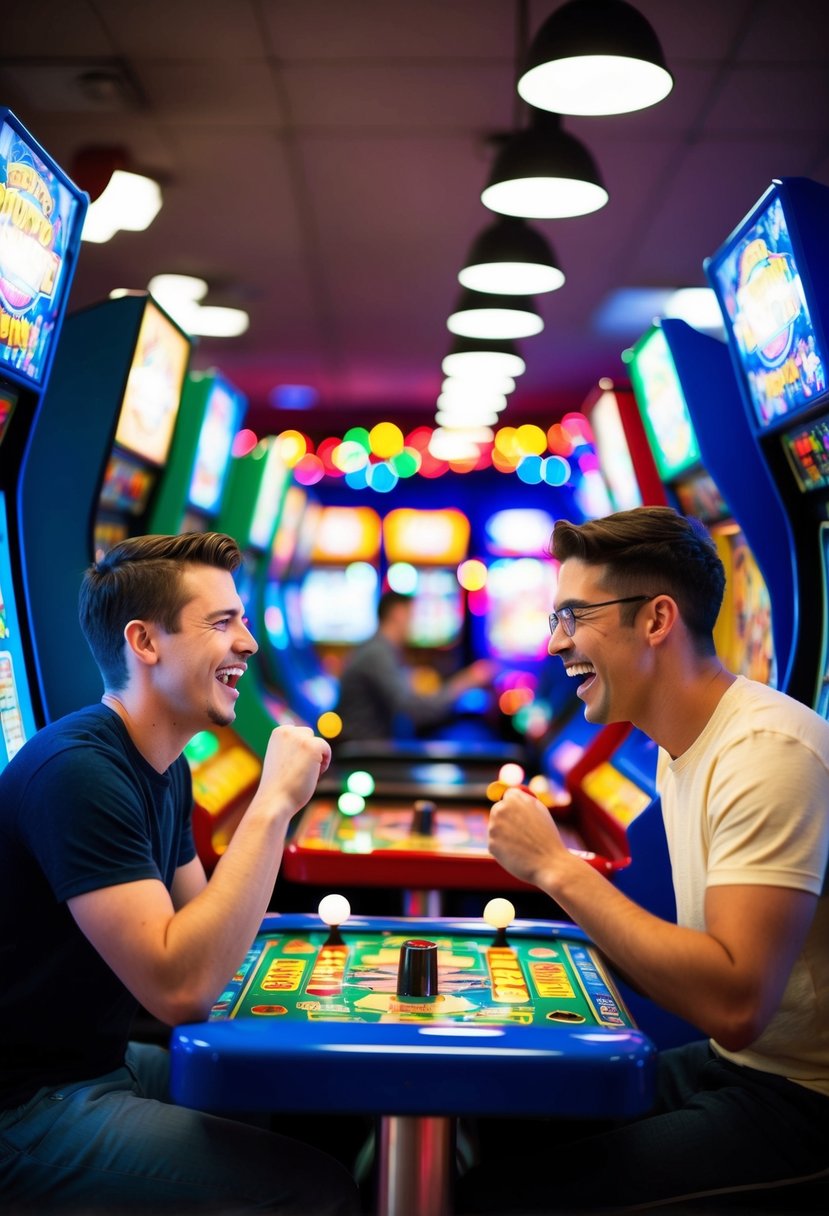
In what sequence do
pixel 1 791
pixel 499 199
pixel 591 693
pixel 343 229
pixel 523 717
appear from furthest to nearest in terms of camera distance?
pixel 523 717 → pixel 343 229 → pixel 499 199 → pixel 591 693 → pixel 1 791

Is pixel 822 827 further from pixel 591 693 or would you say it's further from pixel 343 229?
pixel 343 229

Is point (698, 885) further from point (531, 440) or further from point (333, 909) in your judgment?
point (531, 440)

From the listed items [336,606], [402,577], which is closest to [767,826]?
[336,606]

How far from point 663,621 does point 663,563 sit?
102 mm

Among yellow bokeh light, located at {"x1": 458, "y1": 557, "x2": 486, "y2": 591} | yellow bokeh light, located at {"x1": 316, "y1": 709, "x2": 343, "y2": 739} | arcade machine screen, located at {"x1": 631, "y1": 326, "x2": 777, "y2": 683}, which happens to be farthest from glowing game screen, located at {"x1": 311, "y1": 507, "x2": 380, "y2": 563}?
arcade machine screen, located at {"x1": 631, "y1": 326, "x2": 777, "y2": 683}

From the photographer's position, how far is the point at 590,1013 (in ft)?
6.64

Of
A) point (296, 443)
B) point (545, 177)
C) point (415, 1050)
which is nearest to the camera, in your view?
point (415, 1050)

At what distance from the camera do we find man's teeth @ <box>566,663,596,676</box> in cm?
228

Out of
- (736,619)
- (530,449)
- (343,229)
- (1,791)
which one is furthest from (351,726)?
(1,791)

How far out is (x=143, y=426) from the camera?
149 inches

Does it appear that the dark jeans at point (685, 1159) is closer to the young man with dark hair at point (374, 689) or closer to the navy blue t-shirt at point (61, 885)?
the navy blue t-shirt at point (61, 885)

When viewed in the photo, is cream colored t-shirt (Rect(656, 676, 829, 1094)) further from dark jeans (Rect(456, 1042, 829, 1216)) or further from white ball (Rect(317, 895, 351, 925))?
white ball (Rect(317, 895, 351, 925))

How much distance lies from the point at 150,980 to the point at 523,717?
26.8ft

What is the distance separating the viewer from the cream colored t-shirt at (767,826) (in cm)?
185
